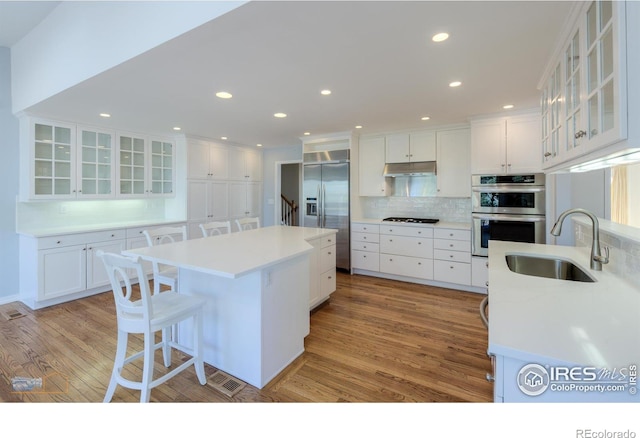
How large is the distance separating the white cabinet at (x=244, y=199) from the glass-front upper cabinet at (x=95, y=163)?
2018mm

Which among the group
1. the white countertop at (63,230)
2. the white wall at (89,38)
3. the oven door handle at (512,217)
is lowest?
the white countertop at (63,230)

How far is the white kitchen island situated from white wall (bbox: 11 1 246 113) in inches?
57.7

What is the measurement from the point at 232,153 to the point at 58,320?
377 cm

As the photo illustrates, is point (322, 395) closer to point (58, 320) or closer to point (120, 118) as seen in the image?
point (58, 320)

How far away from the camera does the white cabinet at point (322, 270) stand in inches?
126

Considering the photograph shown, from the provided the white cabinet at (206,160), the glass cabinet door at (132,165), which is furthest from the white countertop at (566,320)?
the glass cabinet door at (132,165)

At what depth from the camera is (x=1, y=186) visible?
3525 mm

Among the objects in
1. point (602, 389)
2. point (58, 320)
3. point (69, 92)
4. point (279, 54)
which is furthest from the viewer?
point (58, 320)

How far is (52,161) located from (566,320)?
5257mm

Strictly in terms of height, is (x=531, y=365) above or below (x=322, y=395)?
above

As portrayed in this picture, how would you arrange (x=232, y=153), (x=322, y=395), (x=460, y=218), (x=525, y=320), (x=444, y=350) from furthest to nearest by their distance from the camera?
(x=232, y=153), (x=460, y=218), (x=444, y=350), (x=322, y=395), (x=525, y=320)

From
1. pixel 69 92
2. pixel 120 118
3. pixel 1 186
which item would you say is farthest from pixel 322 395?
pixel 1 186

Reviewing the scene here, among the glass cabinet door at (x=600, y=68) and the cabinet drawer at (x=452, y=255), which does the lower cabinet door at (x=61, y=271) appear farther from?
the glass cabinet door at (x=600, y=68)

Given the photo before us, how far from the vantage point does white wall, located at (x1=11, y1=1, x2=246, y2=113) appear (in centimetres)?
187
